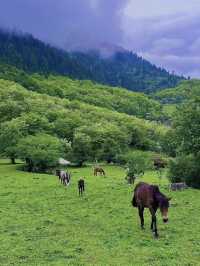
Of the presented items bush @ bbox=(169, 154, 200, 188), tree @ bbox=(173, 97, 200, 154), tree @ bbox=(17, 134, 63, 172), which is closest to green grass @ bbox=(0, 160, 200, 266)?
bush @ bbox=(169, 154, 200, 188)

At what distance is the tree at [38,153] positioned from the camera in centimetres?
9800

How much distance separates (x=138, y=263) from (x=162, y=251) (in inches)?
96.5

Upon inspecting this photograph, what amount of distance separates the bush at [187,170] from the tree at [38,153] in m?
44.3

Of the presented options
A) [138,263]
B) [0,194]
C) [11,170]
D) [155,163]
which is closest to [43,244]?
[138,263]

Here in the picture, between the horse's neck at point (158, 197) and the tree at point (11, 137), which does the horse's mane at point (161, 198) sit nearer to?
the horse's neck at point (158, 197)

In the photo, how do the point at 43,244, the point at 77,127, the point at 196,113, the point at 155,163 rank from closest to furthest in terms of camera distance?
the point at 43,244 < the point at 196,113 < the point at 155,163 < the point at 77,127

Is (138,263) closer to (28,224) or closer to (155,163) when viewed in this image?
(28,224)

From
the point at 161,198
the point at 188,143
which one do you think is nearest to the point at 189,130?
the point at 188,143

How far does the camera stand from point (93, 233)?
27203mm

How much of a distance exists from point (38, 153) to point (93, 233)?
71910 millimetres

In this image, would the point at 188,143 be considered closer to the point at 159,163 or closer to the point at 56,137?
the point at 56,137

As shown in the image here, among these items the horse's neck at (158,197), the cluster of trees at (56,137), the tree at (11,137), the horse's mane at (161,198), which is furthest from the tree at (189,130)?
the tree at (11,137)

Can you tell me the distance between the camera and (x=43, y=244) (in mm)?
24531

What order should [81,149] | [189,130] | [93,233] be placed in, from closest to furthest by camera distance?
1. [93,233]
2. [189,130]
3. [81,149]
